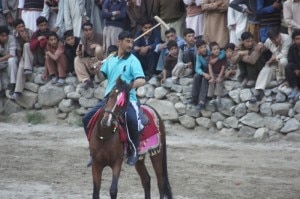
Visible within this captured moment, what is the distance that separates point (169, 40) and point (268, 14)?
2003mm

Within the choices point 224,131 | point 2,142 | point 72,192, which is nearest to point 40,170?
point 72,192

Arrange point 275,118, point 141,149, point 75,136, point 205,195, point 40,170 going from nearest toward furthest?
point 141,149, point 205,195, point 40,170, point 275,118, point 75,136

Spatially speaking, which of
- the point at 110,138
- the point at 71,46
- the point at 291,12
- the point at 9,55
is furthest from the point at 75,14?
the point at 110,138

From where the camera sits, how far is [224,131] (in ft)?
52.6

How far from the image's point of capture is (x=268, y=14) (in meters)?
15.6

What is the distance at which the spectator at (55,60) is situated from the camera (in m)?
17.9

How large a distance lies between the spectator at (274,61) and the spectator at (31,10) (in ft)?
18.2

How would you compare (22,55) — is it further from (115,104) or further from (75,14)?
(115,104)

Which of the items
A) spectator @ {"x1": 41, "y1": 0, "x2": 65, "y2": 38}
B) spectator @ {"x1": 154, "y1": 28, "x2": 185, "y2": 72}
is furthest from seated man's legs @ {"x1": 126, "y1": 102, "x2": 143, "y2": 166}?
spectator @ {"x1": 41, "y1": 0, "x2": 65, "y2": 38}

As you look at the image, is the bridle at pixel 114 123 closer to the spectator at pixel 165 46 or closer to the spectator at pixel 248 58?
the spectator at pixel 248 58

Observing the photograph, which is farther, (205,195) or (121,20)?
(121,20)

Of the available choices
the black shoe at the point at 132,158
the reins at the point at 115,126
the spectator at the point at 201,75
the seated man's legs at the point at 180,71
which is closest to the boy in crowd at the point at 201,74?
the spectator at the point at 201,75

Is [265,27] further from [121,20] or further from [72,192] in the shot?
[72,192]

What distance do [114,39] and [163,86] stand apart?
4.65ft
